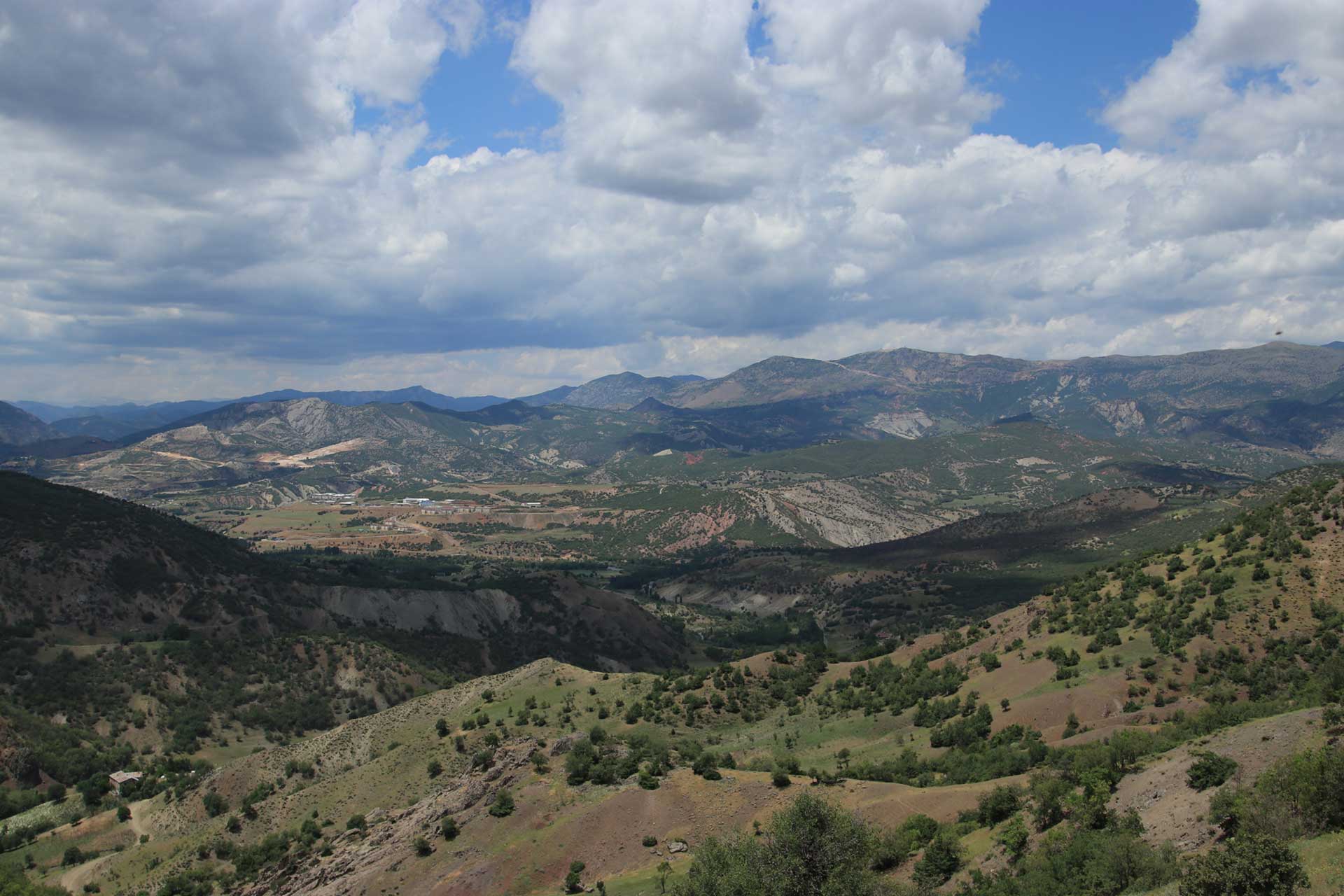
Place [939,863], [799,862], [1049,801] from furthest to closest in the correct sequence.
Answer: [1049,801]
[939,863]
[799,862]

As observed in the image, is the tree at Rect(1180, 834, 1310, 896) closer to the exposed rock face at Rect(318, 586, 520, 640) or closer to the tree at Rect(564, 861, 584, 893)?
the tree at Rect(564, 861, 584, 893)

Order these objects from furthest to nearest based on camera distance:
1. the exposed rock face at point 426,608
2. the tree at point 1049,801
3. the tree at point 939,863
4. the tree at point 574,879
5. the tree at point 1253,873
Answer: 1. the exposed rock face at point 426,608
2. the tree at point 574,879
3. the tree at point 1049,801
4. the tree at point 939,863
5. the tree at point 1253,873

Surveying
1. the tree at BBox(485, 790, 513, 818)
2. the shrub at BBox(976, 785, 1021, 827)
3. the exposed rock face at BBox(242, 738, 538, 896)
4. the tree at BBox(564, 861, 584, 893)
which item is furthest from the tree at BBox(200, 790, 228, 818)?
the shrub at BBox(976, 785, 1021, 827)

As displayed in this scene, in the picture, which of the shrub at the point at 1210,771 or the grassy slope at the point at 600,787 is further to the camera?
the grassy slope at the point at 600,787

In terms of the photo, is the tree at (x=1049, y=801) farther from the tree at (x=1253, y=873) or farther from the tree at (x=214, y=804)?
the tree at (x=214, y=804)

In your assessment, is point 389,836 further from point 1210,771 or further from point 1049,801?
point 1210,771

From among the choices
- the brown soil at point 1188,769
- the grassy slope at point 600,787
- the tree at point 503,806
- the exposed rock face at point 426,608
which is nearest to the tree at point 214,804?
the grassy slope at point 600,787

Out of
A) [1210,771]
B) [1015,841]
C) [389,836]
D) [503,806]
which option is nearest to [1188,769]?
[1210,771]

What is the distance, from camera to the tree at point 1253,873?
22.0m

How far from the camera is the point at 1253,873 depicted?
22109mm

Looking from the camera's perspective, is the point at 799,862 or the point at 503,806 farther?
the point at 503,806

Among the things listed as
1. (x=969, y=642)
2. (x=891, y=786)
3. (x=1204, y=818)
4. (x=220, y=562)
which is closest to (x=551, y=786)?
(x=891, y=786)

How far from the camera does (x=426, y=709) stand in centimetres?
8738

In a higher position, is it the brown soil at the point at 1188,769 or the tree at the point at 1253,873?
the tree at the point at 1253,873
